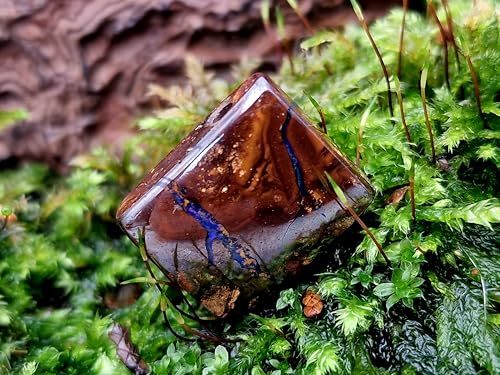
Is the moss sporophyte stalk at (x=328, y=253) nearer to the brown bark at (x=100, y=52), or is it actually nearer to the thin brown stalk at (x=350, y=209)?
the thin brown stalk at (x=350, y=209)

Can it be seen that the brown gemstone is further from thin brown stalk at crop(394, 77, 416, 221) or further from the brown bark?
the brown bark

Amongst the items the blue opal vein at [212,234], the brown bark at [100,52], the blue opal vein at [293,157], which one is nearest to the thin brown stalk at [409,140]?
the blue opal vein at [293,157]

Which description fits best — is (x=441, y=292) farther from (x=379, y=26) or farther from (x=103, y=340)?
(x=379, y=26)

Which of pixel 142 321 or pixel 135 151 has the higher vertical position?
pixel 135 151

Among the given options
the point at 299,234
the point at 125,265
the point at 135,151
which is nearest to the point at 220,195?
the point at 299,234

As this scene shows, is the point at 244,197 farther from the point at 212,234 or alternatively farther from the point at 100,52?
the point at 100,52

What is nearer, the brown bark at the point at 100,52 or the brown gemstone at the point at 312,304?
the brown gemstone at the point at 312,304

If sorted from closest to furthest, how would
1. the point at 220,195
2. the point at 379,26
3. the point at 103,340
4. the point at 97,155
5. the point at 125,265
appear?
1. the point at 220,195
2. the point at 103,340
3. the point at 125,265
4. the point at 379,26
5. the point at 97,155
